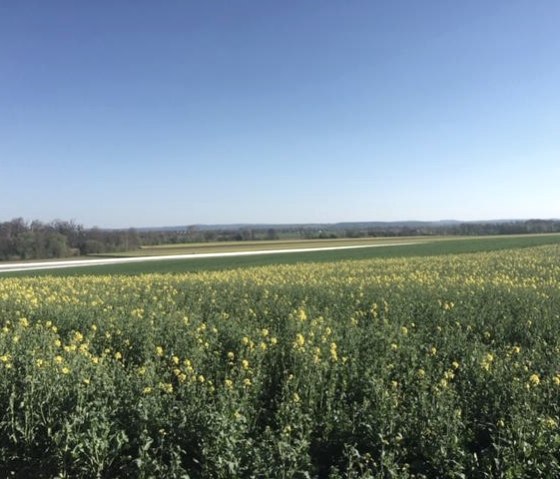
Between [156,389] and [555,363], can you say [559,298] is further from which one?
[156,389]

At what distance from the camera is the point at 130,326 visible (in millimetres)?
7664

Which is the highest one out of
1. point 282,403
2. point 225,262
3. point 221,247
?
point 221,247

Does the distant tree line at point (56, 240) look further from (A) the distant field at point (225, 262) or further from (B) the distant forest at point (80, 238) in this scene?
(A) the distant field at point (225, 262)

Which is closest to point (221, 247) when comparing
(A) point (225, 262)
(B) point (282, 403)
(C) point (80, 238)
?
(C) point (80, 238)

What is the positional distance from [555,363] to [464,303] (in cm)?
412

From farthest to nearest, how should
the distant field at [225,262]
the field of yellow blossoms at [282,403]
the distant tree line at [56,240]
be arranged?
the distant tree line at [56,240] < the distant field at [225,262] < the field of yellow blossoms at [282,403]

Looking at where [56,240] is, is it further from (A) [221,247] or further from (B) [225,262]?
(B) [225,262]

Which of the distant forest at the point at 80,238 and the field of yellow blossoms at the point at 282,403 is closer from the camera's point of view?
the field of yellow blossoms at the point at 282,403

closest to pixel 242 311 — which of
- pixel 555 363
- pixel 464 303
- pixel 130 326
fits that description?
pixel 130 326

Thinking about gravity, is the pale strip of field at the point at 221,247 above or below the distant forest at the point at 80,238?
below

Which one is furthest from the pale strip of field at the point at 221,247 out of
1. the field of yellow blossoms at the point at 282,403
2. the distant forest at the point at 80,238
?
the field of yellow blossoms at the point at 282,403

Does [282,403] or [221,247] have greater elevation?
[221,247]

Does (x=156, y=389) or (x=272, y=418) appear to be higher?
(x=156, y=389)

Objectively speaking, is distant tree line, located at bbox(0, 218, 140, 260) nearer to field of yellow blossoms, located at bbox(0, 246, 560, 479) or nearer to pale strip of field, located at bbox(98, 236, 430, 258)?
pale strip of field, located at bbox(98, 236, 430, 258)
